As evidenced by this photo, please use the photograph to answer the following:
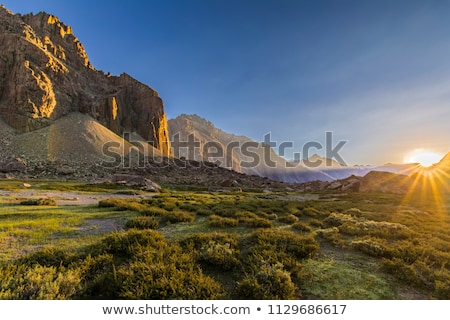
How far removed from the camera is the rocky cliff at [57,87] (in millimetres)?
86750

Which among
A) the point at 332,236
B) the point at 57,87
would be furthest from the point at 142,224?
the point at 57,87

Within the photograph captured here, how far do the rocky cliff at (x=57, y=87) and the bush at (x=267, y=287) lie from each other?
111 m

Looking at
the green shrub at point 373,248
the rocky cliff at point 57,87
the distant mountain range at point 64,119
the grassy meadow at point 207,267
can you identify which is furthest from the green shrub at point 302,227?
the rocky cliff at point 57,87

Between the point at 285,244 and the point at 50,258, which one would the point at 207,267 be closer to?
the point at 285,244

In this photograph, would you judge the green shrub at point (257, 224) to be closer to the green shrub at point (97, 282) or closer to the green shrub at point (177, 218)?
the green shrub at point (177, 218)

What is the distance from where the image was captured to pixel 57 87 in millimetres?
100750

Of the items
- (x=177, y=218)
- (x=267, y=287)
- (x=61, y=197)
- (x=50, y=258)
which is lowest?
(x=61, y=197)

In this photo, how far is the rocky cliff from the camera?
3415 inches

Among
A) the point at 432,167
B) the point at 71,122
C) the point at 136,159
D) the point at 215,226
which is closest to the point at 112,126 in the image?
the point at 71,122

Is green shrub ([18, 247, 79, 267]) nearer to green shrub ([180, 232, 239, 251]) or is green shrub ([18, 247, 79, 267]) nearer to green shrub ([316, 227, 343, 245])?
green shrub ([180, 232, 239, 251])

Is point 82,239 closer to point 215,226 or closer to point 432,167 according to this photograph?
point 215,226

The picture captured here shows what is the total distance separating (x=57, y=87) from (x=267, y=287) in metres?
131

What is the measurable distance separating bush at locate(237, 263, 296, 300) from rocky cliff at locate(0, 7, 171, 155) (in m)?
111

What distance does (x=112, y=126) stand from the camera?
124375 millimetres
